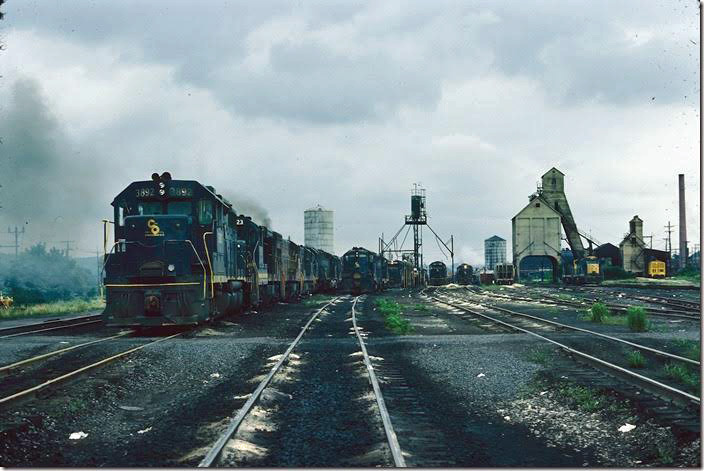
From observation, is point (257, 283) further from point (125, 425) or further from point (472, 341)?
point (125, 425)

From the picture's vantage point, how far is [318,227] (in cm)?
9800

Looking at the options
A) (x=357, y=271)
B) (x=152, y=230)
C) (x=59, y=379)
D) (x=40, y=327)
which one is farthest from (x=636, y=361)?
(x=357, y=271)

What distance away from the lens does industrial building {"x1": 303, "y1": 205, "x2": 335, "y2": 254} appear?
321ft

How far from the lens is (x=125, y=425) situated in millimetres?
7617

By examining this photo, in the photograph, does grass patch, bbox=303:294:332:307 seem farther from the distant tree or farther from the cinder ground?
the cinder ground

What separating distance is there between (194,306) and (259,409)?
9.76 metres

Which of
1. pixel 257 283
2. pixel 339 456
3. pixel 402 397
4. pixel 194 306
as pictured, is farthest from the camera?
pixel 257 283

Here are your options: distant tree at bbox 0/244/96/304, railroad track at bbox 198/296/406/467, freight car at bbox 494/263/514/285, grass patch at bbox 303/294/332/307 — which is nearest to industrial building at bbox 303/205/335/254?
freight car at bbox 494/263/514/285

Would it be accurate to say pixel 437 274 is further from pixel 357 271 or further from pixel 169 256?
pixel 169 256

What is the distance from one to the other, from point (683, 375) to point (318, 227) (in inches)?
3484

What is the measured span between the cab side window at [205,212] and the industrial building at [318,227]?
78551 mm

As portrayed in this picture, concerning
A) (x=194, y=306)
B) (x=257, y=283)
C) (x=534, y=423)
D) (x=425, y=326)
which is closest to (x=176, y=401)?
(x=534, y=423)

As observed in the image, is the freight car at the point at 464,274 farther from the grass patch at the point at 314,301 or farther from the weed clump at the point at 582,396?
the weed clump at the point at 582,396

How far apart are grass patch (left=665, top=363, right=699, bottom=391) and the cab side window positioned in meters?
12.1
